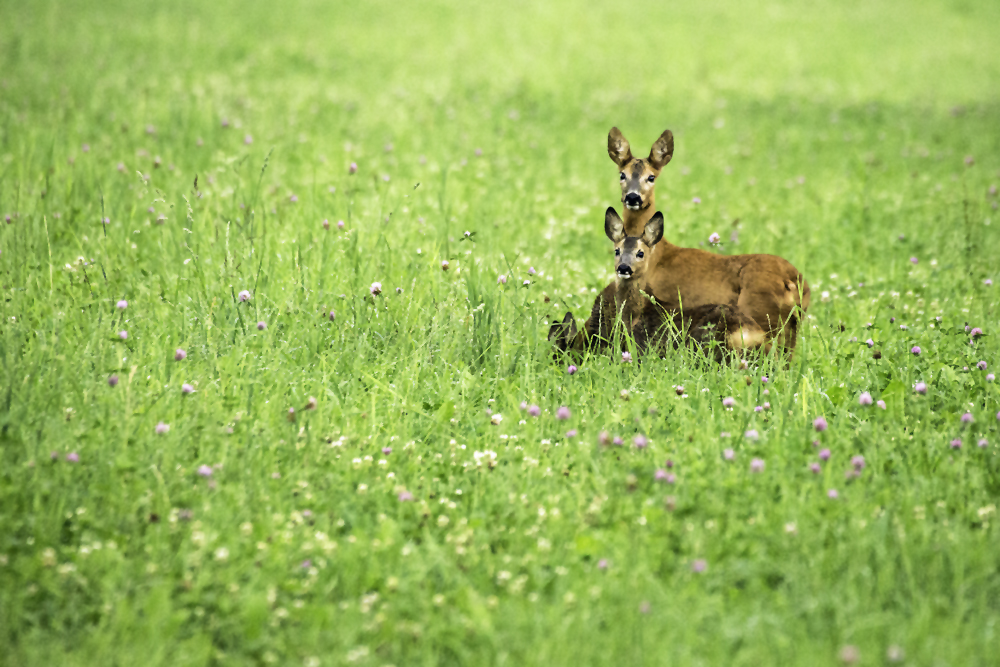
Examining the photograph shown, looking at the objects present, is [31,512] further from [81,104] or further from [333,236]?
[81,104]

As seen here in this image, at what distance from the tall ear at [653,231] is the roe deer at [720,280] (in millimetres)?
142

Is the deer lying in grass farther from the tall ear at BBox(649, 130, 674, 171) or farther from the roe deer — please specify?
the tall ear at BBox(649, 130, 674, 171)

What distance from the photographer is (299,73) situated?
14.4 m

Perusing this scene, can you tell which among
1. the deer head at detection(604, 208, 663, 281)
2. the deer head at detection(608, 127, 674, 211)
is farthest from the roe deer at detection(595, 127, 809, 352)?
the deer head at detection(604, 208, 663, 281)

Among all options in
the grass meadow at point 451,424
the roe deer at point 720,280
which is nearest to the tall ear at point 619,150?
the roe deer at point 720,280

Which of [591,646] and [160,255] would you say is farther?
[160,255]

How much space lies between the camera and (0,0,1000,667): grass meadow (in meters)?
3.12

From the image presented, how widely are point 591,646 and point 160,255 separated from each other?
185 inches

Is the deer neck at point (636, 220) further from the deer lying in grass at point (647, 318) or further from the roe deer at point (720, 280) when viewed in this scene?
the deer lying in grass at point (647, 318)

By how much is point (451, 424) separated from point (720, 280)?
72.3 inches

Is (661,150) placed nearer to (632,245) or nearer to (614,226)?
(614,226)

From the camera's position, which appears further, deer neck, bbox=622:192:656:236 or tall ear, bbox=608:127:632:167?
tall ear, bbox=608:127:632:167

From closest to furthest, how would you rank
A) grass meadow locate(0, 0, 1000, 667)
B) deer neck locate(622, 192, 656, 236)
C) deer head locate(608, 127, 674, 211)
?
grass meadow locate(0, 0, 1000, 667), deer head locate(608, 127, 674, 211), deer neck locate(622, 192, 656, 236)

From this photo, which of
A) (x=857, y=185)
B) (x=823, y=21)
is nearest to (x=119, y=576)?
(x=857, y=185)
